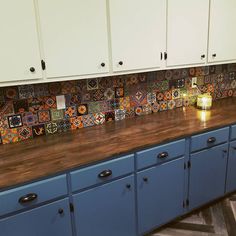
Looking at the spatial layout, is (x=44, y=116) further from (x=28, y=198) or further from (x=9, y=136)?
(x=28, y=198)

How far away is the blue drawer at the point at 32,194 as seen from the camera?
1390 mm

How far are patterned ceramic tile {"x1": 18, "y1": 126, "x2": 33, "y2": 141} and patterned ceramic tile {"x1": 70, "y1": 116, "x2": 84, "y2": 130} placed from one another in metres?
0.34

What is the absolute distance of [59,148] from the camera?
5.95ft

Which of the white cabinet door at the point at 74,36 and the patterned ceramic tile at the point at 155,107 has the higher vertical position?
the white cabinet door at the point at 74,36

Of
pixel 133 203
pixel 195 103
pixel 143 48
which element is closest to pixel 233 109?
pixel 195 103

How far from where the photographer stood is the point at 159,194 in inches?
79.7

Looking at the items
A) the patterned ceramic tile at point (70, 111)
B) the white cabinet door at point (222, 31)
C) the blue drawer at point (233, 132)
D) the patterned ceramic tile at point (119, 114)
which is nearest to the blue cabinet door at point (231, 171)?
the blue drawer at point (233, 132)

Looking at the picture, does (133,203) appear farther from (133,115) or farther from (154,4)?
(154,4)

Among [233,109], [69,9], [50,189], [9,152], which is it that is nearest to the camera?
[50,189]

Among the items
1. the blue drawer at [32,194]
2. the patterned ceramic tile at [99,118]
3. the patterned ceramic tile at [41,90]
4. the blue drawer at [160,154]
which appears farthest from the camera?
the patterned ceramic tile at [99,118]

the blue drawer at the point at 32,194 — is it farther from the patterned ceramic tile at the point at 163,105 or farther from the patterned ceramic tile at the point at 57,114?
the patterned ceramic tile at the point at 163,105

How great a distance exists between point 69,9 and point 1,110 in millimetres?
859

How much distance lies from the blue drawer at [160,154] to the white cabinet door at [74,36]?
683mm

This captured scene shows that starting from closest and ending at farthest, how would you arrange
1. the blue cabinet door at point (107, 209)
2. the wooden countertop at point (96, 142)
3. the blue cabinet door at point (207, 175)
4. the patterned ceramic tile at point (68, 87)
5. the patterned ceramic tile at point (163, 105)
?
the wooden countertop at point (96, 142) < the blue cabinet door at point (107, 209) < the patterned ceramic tile at point (68, 87) < the blue cabinet door at point (207, 175) < the patterned ceramic tile at point (163, 105)
